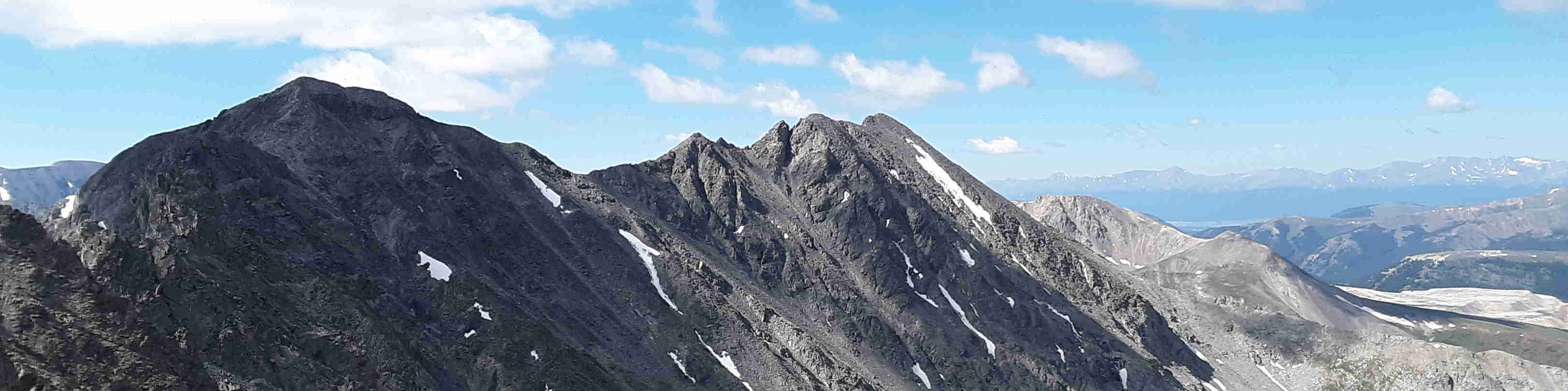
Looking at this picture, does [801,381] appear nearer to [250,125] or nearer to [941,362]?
[941,362]

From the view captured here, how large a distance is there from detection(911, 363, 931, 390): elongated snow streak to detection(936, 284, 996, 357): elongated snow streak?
1498cm

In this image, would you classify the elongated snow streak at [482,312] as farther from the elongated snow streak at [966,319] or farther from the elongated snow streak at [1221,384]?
the elongated snow streak at [1221,384]

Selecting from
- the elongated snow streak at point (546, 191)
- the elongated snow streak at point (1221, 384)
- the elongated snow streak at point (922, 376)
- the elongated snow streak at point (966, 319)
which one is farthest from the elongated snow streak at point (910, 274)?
the elongated snow streak at point (1221, 384)

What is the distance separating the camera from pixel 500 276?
397ft

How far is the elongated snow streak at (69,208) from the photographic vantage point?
91062 mm

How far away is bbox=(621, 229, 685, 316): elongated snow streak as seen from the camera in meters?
139

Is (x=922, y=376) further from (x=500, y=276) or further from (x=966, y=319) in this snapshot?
(x=500, y=276)

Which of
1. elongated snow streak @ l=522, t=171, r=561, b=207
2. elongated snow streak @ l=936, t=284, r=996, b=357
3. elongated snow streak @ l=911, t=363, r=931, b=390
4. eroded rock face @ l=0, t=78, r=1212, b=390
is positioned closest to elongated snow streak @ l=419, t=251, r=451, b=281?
eroded rock face @ l=0, t=78, r=1212, b=390

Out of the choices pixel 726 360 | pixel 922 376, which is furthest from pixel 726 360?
pixel 922 376

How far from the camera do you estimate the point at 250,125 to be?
12331 cm

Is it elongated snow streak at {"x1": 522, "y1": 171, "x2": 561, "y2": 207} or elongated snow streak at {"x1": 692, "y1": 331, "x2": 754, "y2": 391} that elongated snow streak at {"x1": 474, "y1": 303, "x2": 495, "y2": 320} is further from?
elongated snow streak at {"x1": 522, "y1": 171, "x2": 561, "y2": 207}

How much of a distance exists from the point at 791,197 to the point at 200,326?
12641 centimetres

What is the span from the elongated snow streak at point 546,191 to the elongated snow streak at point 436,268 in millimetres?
31650

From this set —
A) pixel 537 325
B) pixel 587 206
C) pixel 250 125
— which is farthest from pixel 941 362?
pixel 250 125
